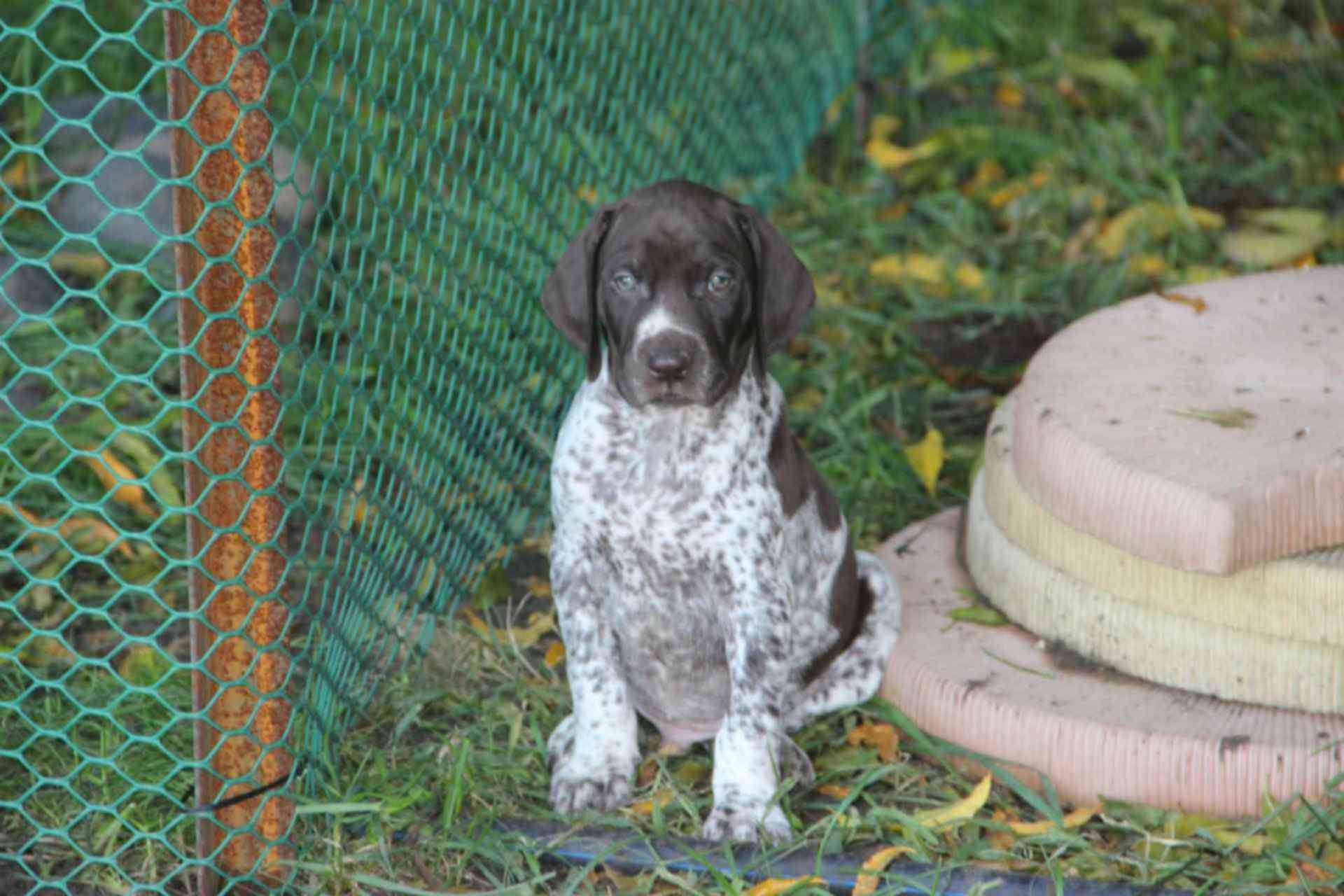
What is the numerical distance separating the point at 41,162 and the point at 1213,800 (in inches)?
201

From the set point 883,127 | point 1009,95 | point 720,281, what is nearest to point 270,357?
point 720,281

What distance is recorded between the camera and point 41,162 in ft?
23.5

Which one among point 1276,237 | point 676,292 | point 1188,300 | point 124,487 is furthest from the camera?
point 1276,237

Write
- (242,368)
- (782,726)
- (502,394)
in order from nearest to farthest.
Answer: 1. (242,368)
2. (782,726)
3. (502,394)

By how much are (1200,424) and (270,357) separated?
7.54ft

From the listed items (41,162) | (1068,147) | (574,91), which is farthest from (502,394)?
(1068,147)

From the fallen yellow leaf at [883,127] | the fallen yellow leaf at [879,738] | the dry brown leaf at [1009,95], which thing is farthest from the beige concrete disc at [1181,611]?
the dry brown leaf at [1009,95]

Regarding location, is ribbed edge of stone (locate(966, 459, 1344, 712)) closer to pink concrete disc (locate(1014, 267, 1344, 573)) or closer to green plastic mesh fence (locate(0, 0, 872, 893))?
pink concrete disc (locate(1014, 267, 1344, 573))

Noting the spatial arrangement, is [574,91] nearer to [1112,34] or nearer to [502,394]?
[502,394]

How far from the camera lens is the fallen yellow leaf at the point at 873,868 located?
3.97 m

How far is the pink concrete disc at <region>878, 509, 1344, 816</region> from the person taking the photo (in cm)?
415

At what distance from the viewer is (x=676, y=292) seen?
408 centimetres

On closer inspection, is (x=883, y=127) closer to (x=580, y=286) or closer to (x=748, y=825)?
(x=580, y=286)

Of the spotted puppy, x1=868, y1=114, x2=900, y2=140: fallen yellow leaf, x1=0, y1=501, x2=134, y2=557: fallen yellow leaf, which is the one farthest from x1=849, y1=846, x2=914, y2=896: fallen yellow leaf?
x1=868, y1=114, x2=900, y2=140: fallen yellow leaf
